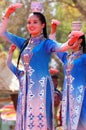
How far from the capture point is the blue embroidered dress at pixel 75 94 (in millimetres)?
6336

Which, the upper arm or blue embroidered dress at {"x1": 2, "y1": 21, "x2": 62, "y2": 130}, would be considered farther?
the upper arm

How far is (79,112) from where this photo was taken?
249 inches

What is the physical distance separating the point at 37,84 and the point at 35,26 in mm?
576

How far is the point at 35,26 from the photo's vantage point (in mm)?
6105

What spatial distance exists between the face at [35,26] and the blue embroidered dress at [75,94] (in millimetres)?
528

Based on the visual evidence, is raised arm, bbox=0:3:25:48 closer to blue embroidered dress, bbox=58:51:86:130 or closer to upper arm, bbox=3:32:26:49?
upper arm, bbox=3:32:26:49

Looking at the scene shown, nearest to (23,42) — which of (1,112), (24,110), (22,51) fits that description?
(22,51)

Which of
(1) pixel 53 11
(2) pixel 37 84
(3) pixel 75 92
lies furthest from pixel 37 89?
(1) pixel 53 11

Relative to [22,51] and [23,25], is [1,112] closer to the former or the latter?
[23,25]

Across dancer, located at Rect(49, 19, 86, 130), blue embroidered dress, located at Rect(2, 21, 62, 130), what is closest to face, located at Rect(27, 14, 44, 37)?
blue embroidered dress, located at Rect(2, 21, 62, 130)

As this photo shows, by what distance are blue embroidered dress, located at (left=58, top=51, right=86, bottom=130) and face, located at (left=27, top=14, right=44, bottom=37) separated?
53cm

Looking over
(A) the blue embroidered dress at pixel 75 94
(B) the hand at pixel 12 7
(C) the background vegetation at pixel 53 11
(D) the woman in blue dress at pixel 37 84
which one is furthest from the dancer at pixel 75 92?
(C) the background vegetation at pixel 53 11

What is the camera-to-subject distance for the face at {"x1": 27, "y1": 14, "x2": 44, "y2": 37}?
611 centimetres

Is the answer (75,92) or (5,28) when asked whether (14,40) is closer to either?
(5,28)
